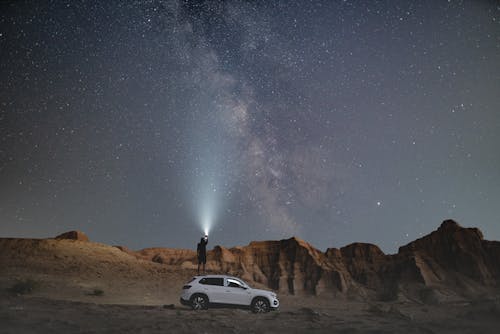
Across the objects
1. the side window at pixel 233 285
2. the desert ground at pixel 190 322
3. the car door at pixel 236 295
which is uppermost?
the side window at pixel 233 285

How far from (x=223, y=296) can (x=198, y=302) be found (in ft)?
4.12

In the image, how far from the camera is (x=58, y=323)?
38.3 feet

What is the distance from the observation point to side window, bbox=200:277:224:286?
17.8 meters

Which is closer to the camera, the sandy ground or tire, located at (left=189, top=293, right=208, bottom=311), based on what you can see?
the sandy ground

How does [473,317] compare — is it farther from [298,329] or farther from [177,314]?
[177,314]

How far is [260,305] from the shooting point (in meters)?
17.5

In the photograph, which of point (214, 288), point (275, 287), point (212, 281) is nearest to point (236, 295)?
point (214, 288)

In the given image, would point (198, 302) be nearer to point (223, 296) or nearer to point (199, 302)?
point (199, 302)

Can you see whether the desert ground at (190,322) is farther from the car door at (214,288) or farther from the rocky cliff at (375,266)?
the rocky cliff at (375,266)

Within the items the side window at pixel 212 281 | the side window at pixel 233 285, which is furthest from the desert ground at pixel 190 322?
the side window at pixel 212 281

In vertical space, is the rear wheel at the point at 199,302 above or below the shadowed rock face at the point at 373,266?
below

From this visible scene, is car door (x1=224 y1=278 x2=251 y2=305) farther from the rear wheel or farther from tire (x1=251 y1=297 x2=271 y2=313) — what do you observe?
the rear wheel

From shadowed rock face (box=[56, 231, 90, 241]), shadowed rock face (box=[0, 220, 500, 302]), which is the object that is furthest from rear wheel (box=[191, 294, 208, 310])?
shadowed rock face (box=[56, 231, 90, 241])

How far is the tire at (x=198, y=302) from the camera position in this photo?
56.5ft
